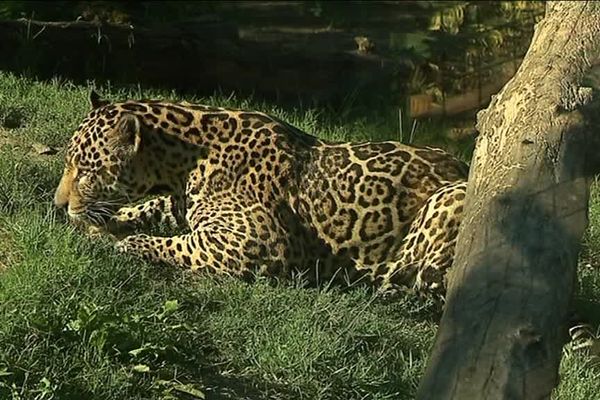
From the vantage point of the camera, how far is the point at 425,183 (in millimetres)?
8266

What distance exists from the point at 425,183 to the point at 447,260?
545 millimetres

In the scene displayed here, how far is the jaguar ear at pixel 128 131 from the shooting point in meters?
8.07

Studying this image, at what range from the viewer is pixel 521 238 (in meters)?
5.31

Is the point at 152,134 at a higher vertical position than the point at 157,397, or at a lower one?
higher

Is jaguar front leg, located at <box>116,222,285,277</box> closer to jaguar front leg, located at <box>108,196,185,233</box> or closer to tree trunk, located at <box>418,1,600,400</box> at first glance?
jaguar front leg, located at <box>108,196,185,233</box>

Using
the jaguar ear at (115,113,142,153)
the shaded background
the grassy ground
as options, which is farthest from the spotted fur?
the shaded background

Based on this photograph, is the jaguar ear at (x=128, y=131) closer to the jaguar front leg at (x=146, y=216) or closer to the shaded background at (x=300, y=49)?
the jaguar front leg at (x=146, y=216)

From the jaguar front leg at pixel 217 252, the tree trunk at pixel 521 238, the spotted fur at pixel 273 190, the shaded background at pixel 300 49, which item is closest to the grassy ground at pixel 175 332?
the jaguar front leg at pixel 217 252

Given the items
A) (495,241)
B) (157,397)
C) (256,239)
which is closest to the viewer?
(495,241)

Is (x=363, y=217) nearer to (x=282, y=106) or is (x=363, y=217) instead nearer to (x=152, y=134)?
(x=152, y=134)

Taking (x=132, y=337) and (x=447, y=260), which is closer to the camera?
(x=132, y=337)

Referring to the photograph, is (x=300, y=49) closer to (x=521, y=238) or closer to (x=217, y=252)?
(x=217, y=252)


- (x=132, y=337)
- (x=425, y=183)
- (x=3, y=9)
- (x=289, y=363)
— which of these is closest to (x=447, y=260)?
(x=425, y=183)

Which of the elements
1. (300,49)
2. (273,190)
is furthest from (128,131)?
(300,49)
